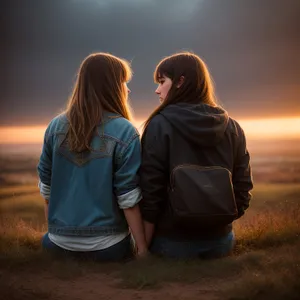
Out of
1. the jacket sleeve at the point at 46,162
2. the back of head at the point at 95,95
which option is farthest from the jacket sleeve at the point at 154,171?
the jacket sleeve at the point at 46,162

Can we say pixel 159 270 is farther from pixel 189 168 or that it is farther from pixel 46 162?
pixel 46 162

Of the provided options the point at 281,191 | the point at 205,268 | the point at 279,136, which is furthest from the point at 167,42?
the point at 205,268

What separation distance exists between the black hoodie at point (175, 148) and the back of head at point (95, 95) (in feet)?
0.81

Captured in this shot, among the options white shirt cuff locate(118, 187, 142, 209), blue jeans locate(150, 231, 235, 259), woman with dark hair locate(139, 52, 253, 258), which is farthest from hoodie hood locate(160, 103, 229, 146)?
blue jeans locate(150, 231, 235, 259)

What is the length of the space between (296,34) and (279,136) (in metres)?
0.64

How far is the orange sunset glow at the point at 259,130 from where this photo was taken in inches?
112

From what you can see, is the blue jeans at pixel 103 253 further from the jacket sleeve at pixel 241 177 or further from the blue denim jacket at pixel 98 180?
the jacket sleeve at pixel 241 177

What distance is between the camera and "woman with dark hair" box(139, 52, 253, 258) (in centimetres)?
218

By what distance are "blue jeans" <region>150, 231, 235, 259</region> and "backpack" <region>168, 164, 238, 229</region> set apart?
0.52 ft

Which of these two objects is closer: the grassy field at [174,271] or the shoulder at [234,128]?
the grassy field at [174,271]

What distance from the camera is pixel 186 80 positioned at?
2.41 metres

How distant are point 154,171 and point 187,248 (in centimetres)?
43

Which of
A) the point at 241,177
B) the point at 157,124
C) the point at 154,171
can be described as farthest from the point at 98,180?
the point at 241,177

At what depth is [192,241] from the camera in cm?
235
